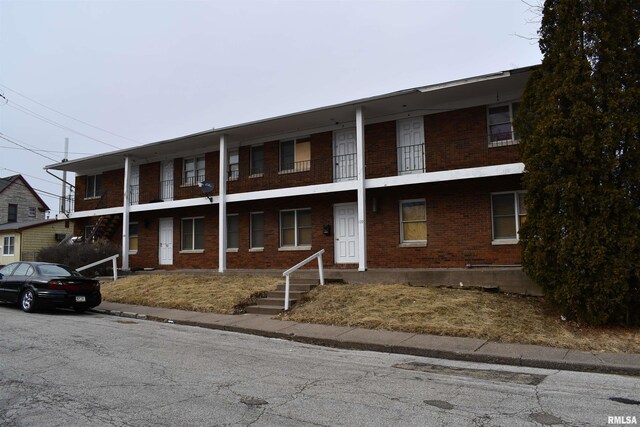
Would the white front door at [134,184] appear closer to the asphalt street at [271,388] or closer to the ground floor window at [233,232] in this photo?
the ground floor window at [233,232]

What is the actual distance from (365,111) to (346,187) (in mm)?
2665

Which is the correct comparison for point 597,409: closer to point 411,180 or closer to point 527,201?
point 527,201

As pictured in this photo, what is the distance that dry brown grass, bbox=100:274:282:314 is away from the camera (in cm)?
1348

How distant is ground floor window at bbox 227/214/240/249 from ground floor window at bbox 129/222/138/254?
236 inches

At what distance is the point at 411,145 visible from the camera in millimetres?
16109

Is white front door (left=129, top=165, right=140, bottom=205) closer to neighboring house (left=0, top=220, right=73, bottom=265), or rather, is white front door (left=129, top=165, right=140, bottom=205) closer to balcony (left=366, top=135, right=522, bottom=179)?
neighboring house (left=0, top=220, right=73, bottom=265)

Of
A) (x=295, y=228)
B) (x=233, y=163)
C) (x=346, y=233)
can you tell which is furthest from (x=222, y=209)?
(x=346, y=233)

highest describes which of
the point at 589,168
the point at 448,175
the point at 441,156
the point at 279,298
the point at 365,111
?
the point at 365,111

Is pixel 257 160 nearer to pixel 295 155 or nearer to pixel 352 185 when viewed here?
pixel 295 155

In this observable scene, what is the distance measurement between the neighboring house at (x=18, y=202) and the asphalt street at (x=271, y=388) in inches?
1450

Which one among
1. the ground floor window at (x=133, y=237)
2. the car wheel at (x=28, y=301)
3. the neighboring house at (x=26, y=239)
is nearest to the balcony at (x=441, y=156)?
the car wheel at (x=28, y=301)

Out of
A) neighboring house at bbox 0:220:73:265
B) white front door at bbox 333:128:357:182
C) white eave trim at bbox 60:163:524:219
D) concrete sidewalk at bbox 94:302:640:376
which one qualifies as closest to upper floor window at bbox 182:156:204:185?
white eave trim at bbox 60:163:524:219

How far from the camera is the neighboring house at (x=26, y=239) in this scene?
30172 mm

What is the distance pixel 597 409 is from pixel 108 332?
904cm
